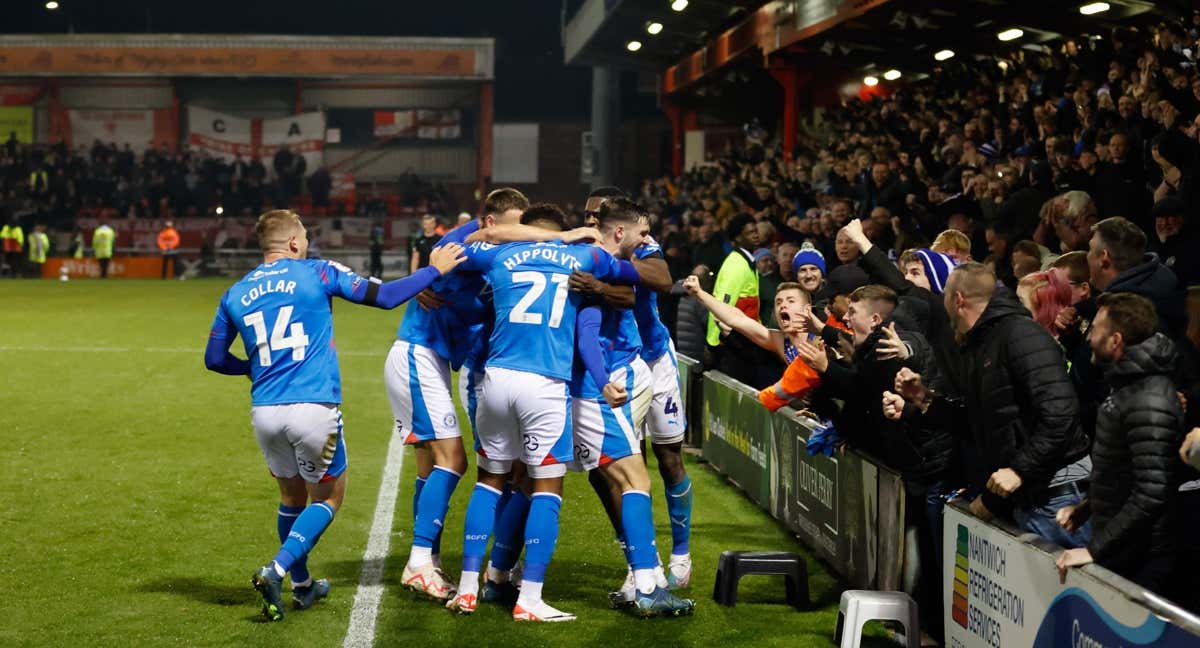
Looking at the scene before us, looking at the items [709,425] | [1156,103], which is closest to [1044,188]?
[1156,103]

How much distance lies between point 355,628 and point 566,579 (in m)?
1.48

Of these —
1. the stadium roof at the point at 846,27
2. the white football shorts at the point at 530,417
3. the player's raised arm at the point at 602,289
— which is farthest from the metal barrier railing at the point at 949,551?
the stadium roof at the point at 846,27

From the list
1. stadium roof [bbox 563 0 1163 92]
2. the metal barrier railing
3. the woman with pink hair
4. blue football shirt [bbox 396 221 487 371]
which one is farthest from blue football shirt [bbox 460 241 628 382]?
stadium roof [bbox 563 0 1163 92]

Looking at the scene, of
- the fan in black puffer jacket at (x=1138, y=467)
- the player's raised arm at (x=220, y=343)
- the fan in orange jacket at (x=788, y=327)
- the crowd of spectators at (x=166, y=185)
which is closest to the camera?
the fan in black puffer jacket at (x=1138, y=467)

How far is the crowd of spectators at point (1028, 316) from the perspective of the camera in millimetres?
5297

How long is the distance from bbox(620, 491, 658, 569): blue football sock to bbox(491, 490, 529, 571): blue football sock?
0.59 m

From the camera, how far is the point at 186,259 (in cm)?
4125

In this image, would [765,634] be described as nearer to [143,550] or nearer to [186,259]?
[143,550]

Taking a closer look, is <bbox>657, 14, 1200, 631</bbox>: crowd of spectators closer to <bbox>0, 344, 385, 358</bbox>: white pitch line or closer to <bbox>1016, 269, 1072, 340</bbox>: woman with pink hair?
<bbox>1016, 269, 1072, 340</bbox>: woman with pink hair

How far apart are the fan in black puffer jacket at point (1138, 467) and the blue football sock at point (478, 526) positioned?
288cm

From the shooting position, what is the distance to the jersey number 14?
22.5ft

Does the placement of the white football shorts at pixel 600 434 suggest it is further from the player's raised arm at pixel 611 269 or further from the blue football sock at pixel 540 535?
the player's raised arm at pixel 611 269

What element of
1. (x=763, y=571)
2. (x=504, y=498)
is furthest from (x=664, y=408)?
(x=763, y=571)

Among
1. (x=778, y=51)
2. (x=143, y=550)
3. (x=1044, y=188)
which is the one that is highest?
(x=778, y=51)
